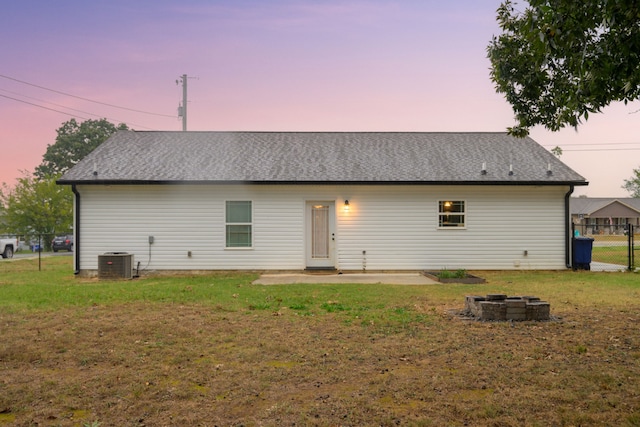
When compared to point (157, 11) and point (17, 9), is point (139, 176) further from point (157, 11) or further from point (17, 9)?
point (17, 9)

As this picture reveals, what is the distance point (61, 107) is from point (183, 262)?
22.4 metres

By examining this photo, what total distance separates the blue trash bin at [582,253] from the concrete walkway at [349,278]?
5.44 m

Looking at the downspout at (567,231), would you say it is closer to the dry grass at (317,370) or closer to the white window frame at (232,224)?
the dry grass at (317,370)

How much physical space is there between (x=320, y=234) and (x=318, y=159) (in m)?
2.84

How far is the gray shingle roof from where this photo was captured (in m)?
14.0

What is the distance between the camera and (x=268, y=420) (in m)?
3.39

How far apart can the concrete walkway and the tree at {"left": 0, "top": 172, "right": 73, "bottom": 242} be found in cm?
2742

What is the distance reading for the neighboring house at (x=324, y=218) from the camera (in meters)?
14.0

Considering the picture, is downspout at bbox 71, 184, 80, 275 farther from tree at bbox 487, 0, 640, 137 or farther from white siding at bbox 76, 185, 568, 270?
tree at bbox 487, 0, 640, 137

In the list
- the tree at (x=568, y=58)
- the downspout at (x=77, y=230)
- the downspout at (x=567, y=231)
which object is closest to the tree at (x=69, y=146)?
the downspout at (x=77, y=230)

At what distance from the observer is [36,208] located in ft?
107

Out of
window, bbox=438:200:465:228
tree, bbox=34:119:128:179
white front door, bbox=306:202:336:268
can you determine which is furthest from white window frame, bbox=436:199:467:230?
tree, bbox=34:119:128:179

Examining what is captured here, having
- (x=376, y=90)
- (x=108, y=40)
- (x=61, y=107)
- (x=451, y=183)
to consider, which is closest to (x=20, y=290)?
(x=108, y=40)

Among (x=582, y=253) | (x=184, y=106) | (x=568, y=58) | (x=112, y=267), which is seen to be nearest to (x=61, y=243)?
(x=184, y=106)
